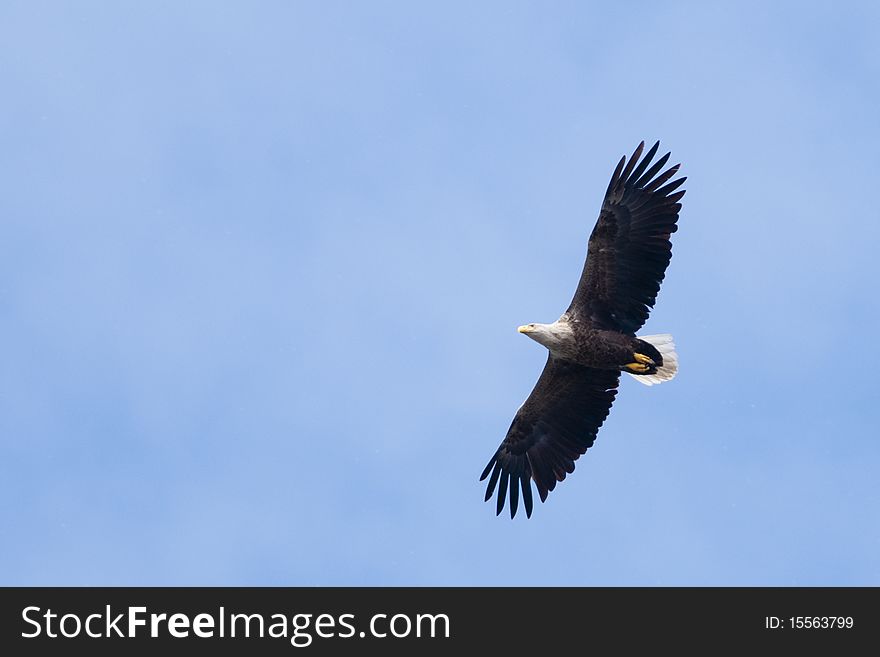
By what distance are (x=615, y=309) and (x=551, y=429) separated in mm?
2168

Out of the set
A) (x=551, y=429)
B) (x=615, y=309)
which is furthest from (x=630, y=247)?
(x=551, y=429)

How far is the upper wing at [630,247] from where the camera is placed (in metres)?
21.6

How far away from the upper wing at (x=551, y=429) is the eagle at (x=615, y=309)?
0.01 metres

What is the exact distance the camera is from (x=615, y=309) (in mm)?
21938
